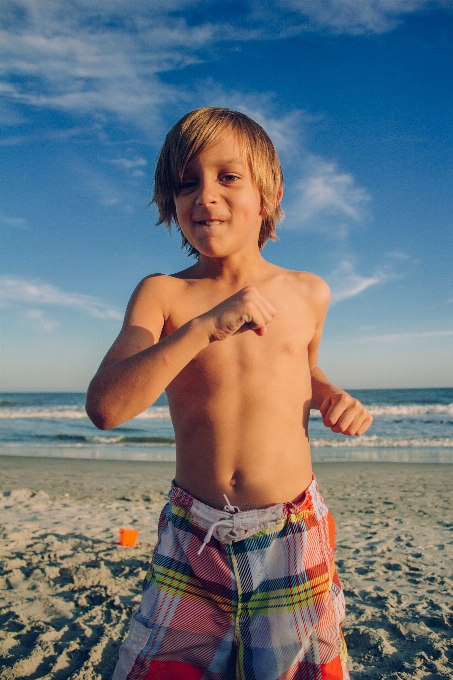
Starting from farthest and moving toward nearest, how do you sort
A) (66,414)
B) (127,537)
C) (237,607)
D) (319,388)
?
(66,414), (127,537), (319,388), (237,607)

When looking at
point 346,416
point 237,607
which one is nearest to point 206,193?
point 346,416

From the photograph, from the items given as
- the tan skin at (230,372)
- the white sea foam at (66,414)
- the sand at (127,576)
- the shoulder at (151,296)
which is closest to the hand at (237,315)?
the tan skin at (230,372)

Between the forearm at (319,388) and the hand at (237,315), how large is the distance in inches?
27.5

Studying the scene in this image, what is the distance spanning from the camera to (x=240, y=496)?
1806 mm

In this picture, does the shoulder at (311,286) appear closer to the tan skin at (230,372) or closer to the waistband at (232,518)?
the tan skin at (230,372)

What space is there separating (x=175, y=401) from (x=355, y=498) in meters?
6.43

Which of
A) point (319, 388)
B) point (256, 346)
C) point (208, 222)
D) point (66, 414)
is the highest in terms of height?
point (208, 222)

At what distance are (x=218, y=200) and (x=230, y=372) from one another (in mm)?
604

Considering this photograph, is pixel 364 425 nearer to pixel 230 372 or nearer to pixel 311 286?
pixel 230 372

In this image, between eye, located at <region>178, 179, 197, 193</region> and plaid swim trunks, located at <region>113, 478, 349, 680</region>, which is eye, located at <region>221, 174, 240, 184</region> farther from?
plaid swim trunks, located at <region>113, 478, 349, 680</region>

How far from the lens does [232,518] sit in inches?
68.4

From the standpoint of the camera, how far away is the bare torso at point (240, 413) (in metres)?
1.83

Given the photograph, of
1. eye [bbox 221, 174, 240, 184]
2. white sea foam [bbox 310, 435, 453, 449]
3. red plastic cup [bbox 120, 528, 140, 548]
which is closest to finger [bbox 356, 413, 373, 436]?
eye [bbox 221, 174, 240, 184]

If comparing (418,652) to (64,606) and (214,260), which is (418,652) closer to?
(64,606)
